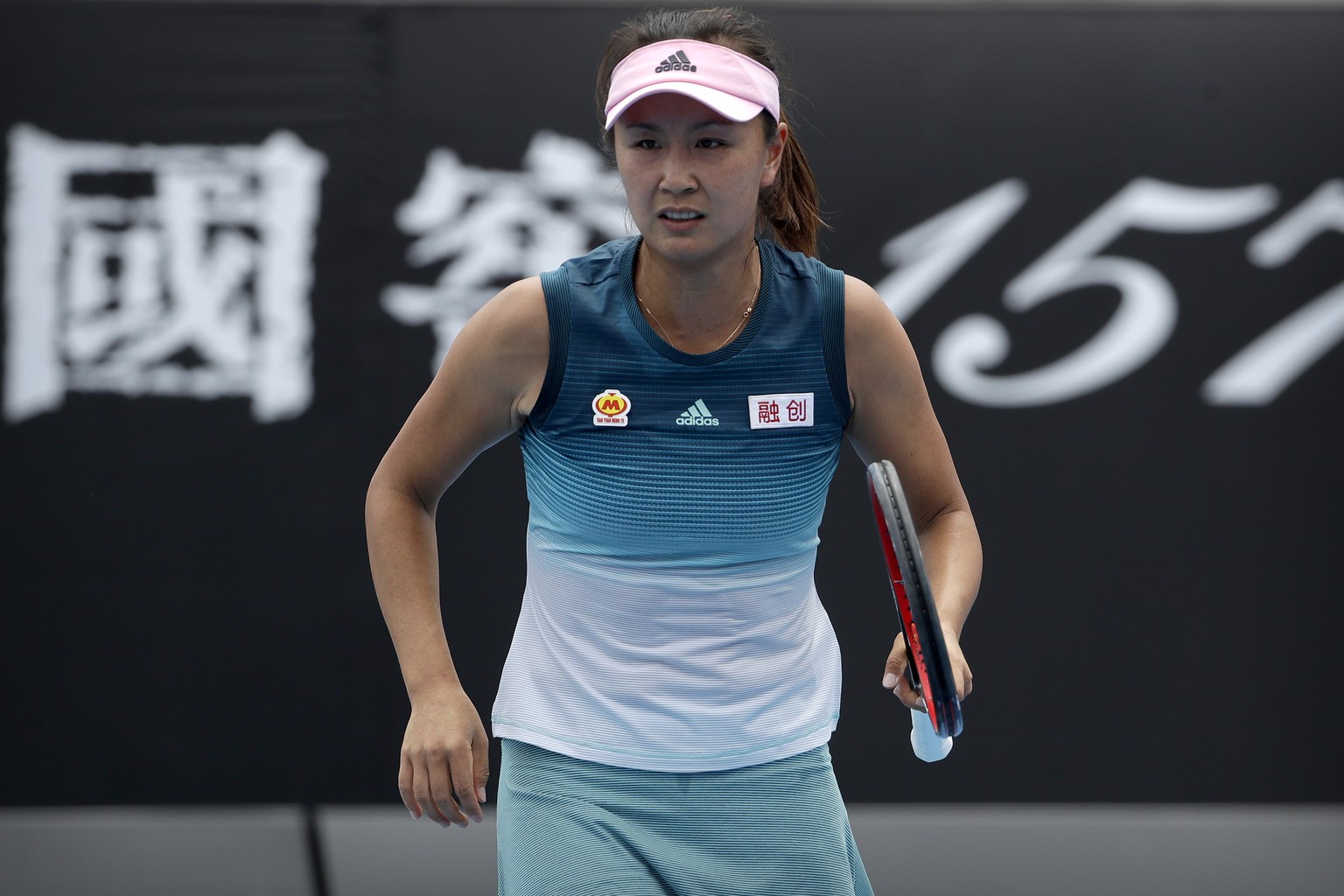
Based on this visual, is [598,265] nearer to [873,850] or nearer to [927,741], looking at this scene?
[927,741]

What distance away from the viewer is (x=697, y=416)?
2.00m

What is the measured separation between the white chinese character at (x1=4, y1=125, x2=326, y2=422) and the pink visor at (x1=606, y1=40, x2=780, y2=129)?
2478 mm

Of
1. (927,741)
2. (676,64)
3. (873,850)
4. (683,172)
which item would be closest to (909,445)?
(927,741)

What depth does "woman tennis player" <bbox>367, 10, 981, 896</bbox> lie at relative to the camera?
197cm

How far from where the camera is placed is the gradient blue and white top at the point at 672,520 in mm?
1992

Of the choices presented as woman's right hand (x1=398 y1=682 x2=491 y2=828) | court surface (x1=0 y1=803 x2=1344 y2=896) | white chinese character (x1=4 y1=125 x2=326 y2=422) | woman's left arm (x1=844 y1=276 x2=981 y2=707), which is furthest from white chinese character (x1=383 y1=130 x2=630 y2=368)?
woman's right hand (x1=398 y1=682 x2=491 y2=828)

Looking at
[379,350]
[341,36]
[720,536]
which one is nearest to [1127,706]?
[379,350]

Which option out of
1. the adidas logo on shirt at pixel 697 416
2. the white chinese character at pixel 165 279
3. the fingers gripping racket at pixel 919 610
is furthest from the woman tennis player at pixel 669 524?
the white chinese character at pixel 165 279

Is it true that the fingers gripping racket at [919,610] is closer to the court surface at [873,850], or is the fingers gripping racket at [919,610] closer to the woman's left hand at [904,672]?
the woman's left hand at [904,672]

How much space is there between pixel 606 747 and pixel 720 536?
0.32 m

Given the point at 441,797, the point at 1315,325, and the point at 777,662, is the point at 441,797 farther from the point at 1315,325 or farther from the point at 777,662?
the point at 1315,325

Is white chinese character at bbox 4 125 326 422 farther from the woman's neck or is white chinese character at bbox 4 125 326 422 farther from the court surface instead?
the woman's neck

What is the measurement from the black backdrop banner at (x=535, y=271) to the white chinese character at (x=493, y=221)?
1 centimetres

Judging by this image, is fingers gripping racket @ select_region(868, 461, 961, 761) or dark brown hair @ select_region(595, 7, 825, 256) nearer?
fingers gripping racket @ select_region(868, 461, 961, 761)
